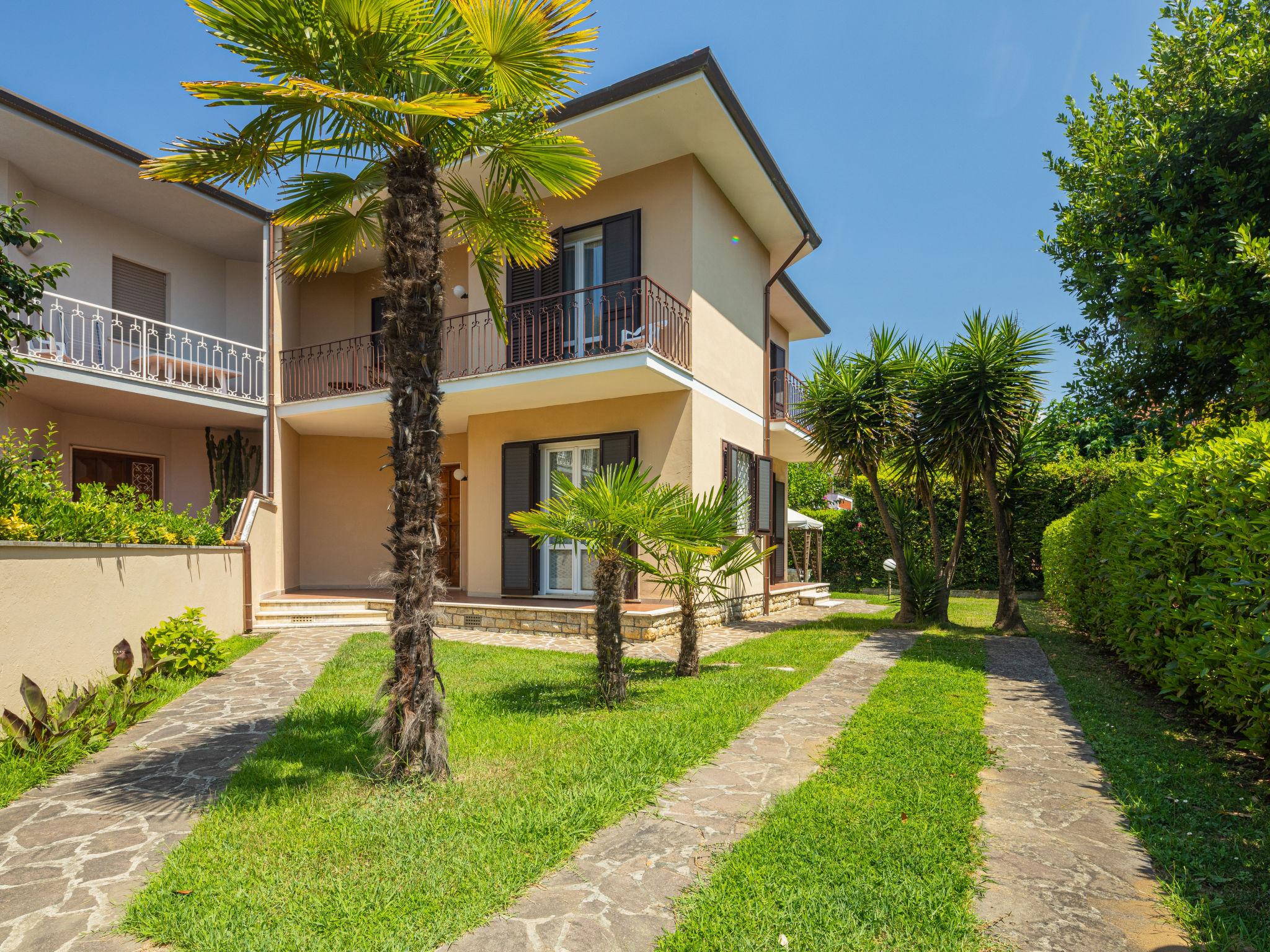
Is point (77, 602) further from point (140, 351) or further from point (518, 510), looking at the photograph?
point (140, 351)

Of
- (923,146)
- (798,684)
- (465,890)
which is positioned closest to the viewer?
(465,890)

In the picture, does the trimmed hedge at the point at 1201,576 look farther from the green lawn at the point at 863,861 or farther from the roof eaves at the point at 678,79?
the roof eaves at the point at 678,79

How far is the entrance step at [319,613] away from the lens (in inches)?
393

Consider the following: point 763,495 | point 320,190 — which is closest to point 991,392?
point 763,495

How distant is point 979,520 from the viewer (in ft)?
53.1

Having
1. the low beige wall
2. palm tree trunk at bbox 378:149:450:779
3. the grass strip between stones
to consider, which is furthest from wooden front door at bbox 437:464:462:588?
the grass strip between stones

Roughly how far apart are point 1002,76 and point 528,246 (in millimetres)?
9902

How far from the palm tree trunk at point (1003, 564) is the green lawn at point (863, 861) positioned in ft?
18.4

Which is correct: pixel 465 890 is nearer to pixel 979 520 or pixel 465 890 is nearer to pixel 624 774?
pixel 624 774

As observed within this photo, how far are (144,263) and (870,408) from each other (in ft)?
39.6

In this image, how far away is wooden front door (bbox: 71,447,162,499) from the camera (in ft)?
35.9

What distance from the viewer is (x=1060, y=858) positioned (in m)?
2.97

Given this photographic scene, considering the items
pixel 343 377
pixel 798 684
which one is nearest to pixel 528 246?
pixel 798 684

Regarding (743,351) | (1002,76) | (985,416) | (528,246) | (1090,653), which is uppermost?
(1002,76)
